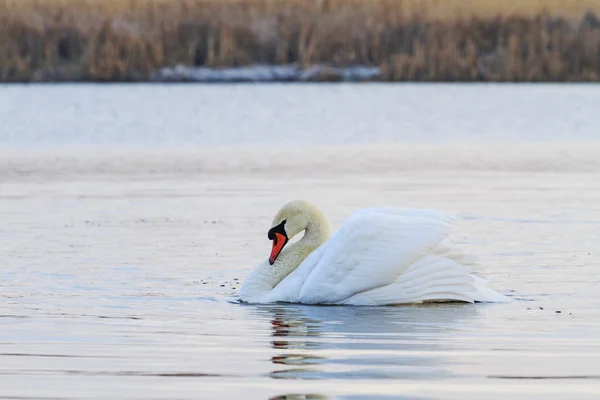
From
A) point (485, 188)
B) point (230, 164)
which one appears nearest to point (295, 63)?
point (230, 164)

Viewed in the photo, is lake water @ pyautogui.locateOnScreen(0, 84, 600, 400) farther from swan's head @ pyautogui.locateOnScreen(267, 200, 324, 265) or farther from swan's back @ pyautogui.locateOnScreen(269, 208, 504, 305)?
swan's head @ pyautogui.locateOnScreen(267, 200, 324, 265)

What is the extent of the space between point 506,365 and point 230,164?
1759cm

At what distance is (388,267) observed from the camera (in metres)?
10.5

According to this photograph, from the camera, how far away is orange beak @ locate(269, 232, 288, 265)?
37.2ft

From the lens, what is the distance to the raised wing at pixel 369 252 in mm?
10547

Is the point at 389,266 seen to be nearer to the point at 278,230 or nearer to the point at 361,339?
the point at 278,230

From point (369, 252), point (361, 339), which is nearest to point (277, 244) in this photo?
point (369, 252)

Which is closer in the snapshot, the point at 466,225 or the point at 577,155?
the point at 466,225

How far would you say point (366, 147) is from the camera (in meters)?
30.8

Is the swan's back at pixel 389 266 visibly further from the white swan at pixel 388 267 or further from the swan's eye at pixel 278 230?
the swan's eye at pixel 278 230

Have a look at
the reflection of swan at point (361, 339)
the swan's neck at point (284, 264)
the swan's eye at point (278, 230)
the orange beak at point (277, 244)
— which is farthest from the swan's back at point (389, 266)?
the swan's eye at point (278, 230)

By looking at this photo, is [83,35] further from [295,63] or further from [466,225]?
[466,225]

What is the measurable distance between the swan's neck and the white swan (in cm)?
18

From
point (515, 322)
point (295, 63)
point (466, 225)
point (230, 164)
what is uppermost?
point (515, 322)
